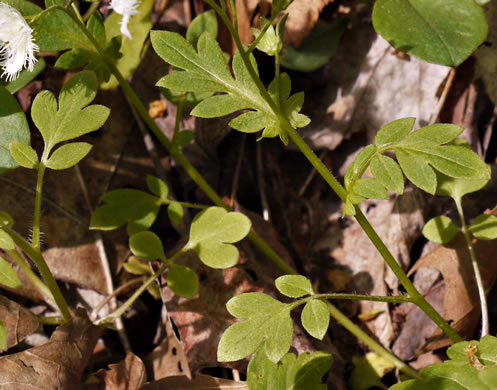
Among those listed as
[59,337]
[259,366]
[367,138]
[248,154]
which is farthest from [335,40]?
[59,337]

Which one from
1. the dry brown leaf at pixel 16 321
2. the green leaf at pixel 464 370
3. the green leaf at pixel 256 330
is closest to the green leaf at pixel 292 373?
the green leaf at pixel 256 330

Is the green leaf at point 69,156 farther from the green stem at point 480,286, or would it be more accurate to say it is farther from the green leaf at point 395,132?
the green stem at point 480,286

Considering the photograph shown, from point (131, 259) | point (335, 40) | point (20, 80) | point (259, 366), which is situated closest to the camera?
point (259, 366)

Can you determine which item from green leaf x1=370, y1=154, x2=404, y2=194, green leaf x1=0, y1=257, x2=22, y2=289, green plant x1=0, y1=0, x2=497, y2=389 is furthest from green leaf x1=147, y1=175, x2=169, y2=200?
green leaf x1=370, y1=154, x2=404, y2=194

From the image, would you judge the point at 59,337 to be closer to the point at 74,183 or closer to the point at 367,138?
the point at 74,183

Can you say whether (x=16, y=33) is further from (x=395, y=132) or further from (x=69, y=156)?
(x=395, y=132)
